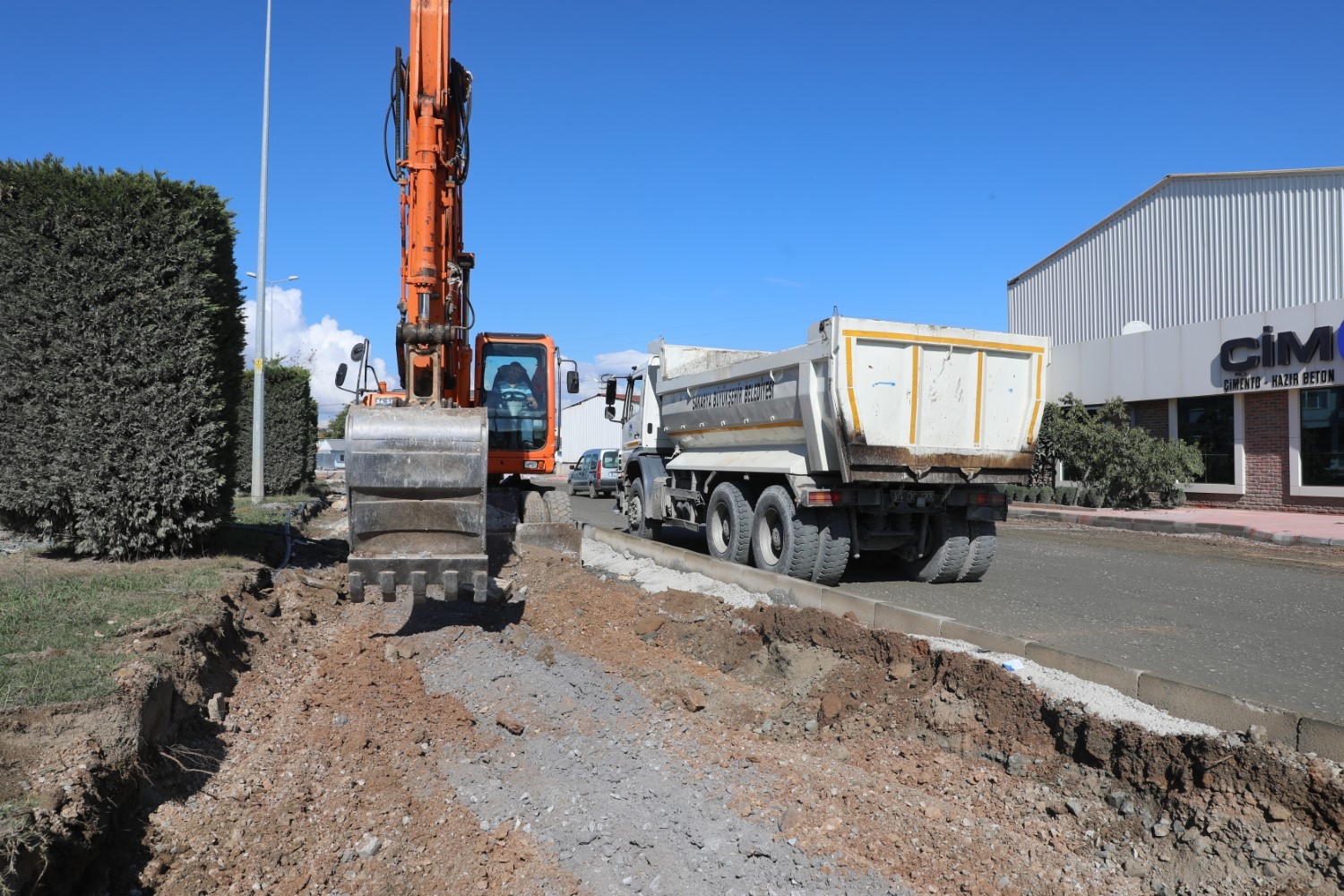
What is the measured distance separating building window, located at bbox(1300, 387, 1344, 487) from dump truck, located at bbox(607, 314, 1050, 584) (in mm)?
12156

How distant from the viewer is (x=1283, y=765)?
13.5 feet

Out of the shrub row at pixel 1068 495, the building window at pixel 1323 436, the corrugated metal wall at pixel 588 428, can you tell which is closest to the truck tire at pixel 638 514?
the shrub row at pixel 1068 495

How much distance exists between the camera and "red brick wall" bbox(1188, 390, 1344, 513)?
62.1 feet

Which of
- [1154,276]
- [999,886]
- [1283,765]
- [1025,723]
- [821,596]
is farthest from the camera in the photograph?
[1154,276]

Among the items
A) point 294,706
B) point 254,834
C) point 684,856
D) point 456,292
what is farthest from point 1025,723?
point 456,292

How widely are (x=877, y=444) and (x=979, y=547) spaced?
220cm

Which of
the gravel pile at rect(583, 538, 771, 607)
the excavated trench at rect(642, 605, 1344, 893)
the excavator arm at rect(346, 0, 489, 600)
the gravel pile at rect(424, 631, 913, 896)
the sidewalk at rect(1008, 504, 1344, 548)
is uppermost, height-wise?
the excavator arm at rect(346, 0, 489, 600)

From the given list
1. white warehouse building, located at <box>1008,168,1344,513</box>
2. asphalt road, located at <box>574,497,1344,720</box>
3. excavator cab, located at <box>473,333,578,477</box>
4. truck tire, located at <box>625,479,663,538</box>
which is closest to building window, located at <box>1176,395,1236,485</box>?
white warehouse building, located at <box>1008,168,1344,513</box>

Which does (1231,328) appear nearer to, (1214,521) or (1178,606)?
(1214,521)

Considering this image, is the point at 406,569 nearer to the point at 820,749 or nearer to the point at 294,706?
the point at 294,706

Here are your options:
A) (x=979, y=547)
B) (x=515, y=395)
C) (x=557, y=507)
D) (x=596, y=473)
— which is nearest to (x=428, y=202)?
(x=515, y=395)

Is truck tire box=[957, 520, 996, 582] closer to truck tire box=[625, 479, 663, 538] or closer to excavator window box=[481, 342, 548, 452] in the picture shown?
truck tire box=[625, 479, 663, 538]

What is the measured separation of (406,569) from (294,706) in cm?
114

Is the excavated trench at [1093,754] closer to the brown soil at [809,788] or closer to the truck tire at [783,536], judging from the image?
the brown soil at [809,788]
